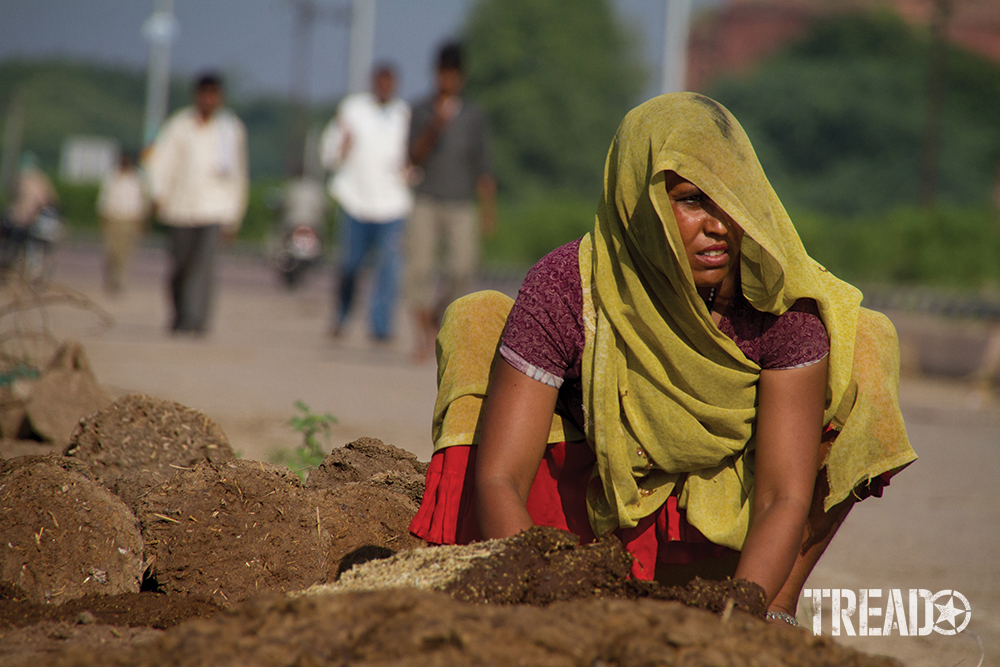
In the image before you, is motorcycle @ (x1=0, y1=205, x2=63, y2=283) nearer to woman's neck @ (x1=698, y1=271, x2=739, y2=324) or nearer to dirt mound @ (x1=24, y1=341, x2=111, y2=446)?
dirt mound @ (x1=24, y1=341, x2=111, y2=446)

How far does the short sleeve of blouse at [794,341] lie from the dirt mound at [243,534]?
88 centimetres

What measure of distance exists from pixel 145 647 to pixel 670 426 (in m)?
1.12

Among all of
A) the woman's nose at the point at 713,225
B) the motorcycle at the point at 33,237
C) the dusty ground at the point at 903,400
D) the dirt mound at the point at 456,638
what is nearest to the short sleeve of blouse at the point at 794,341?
the woman's nose at the point at 713,225

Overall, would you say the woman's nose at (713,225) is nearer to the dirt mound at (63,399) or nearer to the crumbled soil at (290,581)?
the crumbled soil at (290,581)

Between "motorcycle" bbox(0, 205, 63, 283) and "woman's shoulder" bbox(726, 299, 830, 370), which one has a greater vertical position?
"motorcycle" bbox(0, 205, 63, 283)

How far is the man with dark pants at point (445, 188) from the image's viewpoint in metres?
7.88

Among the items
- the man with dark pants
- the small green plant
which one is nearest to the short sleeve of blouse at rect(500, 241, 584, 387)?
the small green plant

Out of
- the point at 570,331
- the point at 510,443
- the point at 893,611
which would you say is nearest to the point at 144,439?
the point at 510,443

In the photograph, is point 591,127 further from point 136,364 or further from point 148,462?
point 148,462

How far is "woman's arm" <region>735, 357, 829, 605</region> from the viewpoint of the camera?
6.87ft

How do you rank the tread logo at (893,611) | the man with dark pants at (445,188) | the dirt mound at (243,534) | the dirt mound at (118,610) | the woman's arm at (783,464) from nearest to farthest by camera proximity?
the dirt mound at (118,610) → the woman's arm at (783,464) → the dirt mound at (243,534) → the tread logo at (893,611) → the man with dark pants at (445,188)

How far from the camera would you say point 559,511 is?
2.42 metres

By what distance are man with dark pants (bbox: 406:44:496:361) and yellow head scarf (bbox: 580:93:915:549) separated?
5549 millimetres

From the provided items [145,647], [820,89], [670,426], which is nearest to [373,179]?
[670,426]
